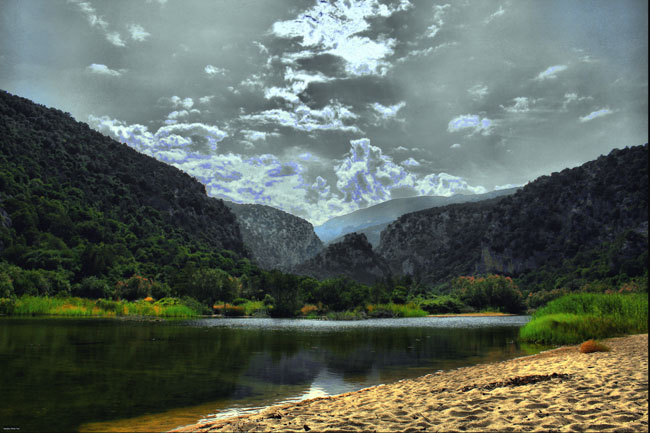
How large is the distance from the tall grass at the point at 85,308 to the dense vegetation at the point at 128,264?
0.33 m

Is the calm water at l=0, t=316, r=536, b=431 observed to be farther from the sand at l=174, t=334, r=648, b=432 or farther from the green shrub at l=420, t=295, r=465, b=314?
the green shrub at l=420, t=295, r=465, b=314

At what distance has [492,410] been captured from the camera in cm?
1030

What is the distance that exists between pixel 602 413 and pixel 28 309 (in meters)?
77.5

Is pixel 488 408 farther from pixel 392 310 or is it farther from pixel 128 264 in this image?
pixel 128 264

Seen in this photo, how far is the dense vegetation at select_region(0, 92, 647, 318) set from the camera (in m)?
106

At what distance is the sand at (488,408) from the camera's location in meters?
8.84

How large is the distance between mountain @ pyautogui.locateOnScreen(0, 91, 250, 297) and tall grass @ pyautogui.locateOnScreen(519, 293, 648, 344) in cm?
8542

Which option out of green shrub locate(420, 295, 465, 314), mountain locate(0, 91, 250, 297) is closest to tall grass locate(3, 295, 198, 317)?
mountain locate(0, 91, 250, 297)

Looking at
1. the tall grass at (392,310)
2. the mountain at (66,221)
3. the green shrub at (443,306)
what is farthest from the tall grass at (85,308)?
the green shrub at (443,306)

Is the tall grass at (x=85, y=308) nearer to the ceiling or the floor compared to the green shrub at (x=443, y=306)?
nearer to the ceiling

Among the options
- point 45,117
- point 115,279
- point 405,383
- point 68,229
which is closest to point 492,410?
point 405,383

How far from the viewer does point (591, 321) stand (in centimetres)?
3528

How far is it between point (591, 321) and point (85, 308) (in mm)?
73692

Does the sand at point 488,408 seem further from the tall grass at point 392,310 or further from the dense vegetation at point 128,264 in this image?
the tall grass at point 392,310
